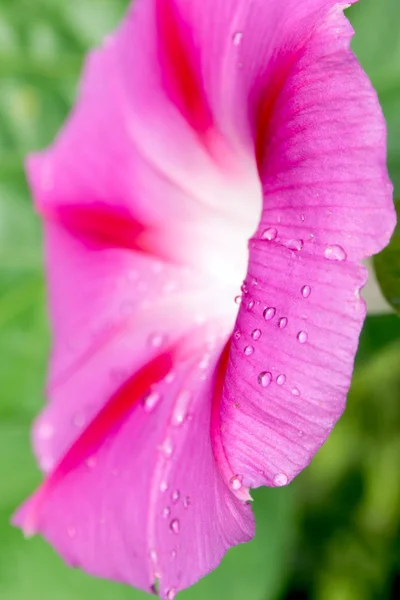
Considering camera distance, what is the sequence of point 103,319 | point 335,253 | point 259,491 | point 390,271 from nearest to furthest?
point 335,253, point 390,271, point 103,319, point 259,491

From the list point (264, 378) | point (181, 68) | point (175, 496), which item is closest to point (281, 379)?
point (264, 378)

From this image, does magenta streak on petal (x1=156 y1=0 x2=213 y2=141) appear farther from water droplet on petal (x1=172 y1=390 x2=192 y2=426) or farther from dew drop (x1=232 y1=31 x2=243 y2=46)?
water droplet on petal (x1=172 y1=390 x2=192 y2=426)

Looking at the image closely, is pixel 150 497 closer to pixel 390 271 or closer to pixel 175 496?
pixel 175 496

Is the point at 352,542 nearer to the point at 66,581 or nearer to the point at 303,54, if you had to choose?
the point at 66,581

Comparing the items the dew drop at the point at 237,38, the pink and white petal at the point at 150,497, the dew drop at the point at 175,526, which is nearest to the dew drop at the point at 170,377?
the pink and white petal at the point at 150,497

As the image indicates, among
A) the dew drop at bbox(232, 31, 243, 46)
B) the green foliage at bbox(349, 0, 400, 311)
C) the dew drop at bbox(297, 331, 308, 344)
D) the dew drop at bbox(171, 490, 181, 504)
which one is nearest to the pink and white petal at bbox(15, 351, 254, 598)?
the dew drop at bbox(171, 490, 181, 504)

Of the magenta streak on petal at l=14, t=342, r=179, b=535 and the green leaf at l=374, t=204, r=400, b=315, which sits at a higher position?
the green leaf at l=374, t=204, r=400, b=315

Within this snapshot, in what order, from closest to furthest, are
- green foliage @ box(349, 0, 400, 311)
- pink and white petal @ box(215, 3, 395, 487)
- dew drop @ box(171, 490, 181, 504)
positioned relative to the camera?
pink and white petal @ box(215, 3, 395, 487) → dew drop @ box(171, 490, 181, 504) → green foliage @ box(349, 0, 400, 311)

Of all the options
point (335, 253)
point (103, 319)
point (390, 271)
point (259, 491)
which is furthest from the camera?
point (259, 491)
